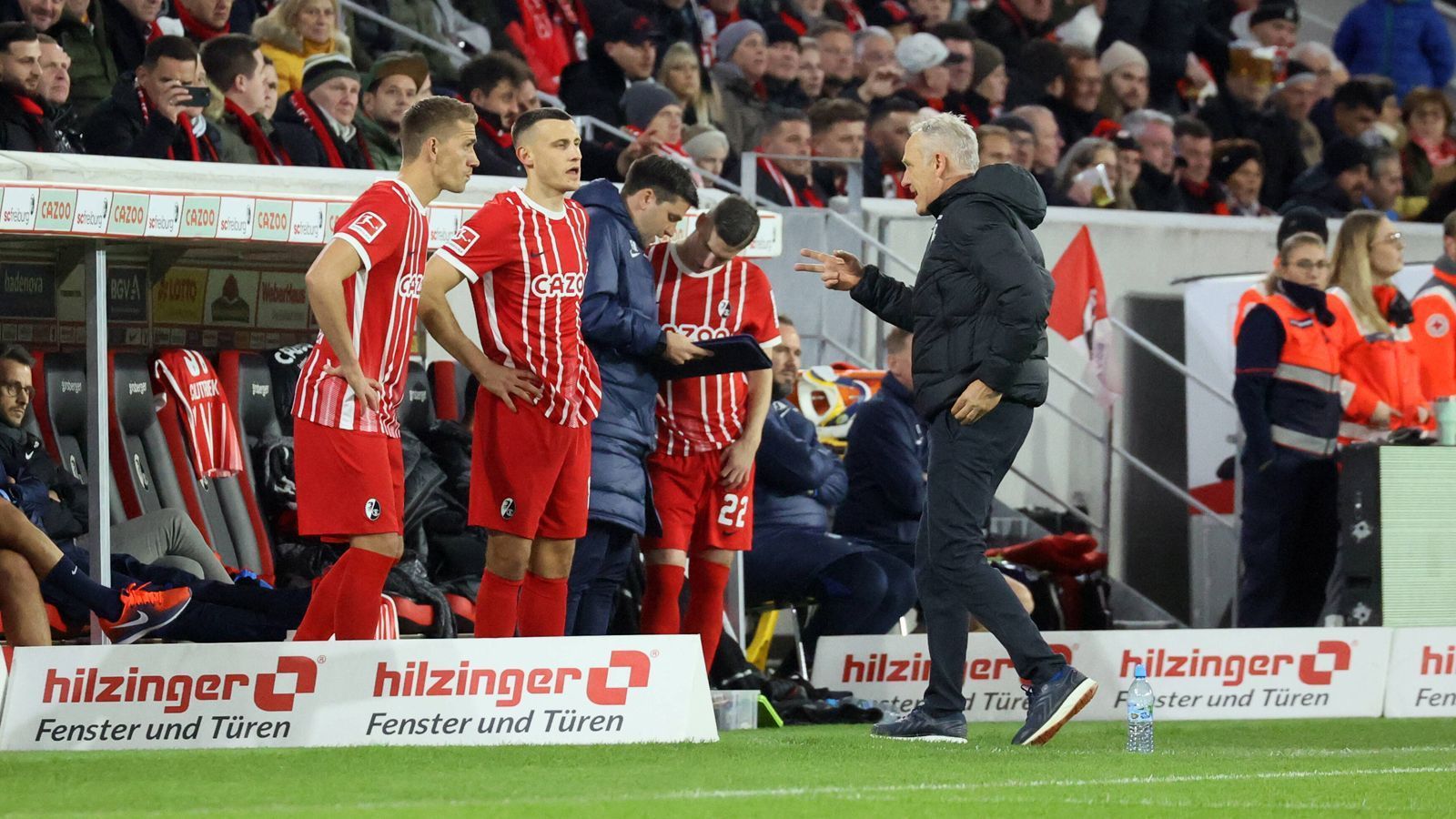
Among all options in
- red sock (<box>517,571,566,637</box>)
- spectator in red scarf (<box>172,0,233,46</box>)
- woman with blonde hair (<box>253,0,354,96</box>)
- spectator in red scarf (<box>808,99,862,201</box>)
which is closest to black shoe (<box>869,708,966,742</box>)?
red sock (<box>517,571,566,637</box>)

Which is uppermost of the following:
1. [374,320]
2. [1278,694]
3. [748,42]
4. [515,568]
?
[748,42]

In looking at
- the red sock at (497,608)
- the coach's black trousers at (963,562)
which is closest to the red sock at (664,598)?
the red sock at (497,608)

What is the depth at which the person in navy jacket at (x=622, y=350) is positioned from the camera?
7.67 metres

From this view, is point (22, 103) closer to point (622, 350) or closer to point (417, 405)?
point (417, 405)

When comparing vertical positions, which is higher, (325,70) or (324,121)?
(325,70)

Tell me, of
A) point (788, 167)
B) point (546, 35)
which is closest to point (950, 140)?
point (788, 167)

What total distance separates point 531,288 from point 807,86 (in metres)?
7.69

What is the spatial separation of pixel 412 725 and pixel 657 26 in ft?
26.5

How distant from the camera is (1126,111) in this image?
1648 cm

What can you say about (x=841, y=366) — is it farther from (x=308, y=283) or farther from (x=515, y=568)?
(x=308, y=283)

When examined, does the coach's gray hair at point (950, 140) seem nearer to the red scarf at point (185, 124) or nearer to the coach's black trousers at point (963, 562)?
the coach's black trousers at point (963, 562)

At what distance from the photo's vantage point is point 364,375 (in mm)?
6609

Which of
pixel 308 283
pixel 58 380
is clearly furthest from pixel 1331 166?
pixel 308 283

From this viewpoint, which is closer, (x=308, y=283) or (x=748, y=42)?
(x=308, y=283)
